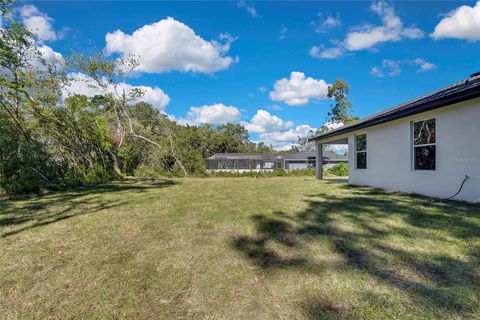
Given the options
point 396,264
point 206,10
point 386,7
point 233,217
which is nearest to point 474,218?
→ point 396,264

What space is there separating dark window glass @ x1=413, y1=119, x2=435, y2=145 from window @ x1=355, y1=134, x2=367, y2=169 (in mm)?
2761

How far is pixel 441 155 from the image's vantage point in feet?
19.8

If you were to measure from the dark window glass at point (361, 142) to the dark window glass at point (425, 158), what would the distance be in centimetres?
287

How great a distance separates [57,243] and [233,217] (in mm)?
2659

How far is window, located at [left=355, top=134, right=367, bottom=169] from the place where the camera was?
9752 millimetres

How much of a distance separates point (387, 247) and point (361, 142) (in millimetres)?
7875

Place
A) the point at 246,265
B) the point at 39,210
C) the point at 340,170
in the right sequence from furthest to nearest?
the point at 340,170 → the point at 39,210 → the point at 246,265

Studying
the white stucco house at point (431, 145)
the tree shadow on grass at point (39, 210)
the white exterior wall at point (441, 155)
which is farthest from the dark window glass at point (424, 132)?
the tree shadow on grass at point (39, 210)

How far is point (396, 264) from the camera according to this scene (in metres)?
2.58

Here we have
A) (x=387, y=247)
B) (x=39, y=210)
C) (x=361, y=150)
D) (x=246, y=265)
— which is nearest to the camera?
(x=246, y=265)

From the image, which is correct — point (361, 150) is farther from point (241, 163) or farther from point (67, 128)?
point (241, 163)

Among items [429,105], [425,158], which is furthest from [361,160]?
[429,105]

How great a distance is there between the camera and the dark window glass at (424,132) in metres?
6.40

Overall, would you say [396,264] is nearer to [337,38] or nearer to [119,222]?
[119,222]
